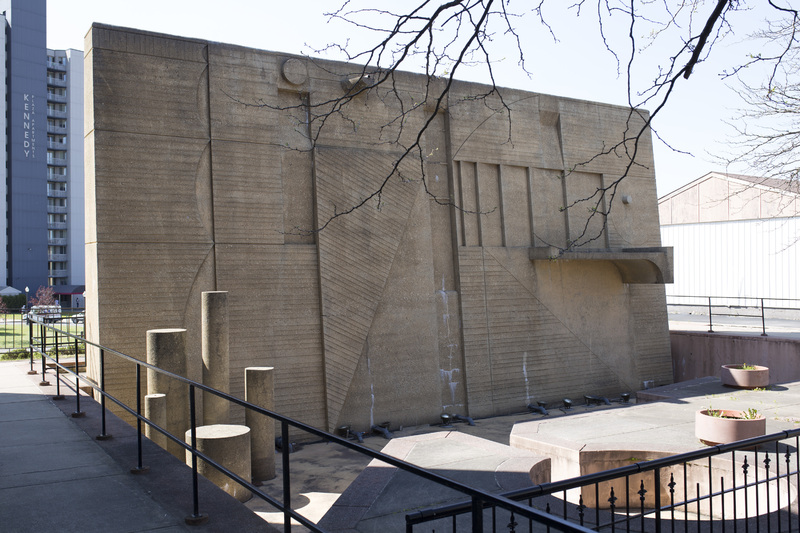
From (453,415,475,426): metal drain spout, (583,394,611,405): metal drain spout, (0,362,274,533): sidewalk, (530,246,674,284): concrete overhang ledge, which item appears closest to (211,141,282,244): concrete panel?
(453,415,475,426): metal drain spout

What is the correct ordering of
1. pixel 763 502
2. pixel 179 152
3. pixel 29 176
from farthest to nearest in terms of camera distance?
pixel 29 176, pixel 179 152, pixel 763 502

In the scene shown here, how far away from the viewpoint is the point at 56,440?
573 centimetres

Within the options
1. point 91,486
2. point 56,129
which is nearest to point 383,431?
point 91,486

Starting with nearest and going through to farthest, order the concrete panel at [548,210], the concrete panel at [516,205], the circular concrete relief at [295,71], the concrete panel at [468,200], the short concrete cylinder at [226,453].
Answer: the short concrete cylinder at [226,453] → the circular concrete relief at [295,71] → the concrete panel at [468,200] → the concrete panel at [516,205] → the concrete panel at [548,210]

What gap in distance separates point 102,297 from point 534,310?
921 cm

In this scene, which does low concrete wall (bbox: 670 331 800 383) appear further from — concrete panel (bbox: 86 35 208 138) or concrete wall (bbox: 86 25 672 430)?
concrete panel (bbox: 86 35 208 138)

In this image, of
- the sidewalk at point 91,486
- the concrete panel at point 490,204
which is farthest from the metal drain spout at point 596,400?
the sidewalk at point 91,486

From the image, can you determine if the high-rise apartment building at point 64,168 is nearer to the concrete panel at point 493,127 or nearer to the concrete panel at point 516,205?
the concrete panel at point 493,127

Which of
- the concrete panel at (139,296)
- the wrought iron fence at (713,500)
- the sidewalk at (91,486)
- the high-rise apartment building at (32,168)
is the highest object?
the high-rise apartment building at (32,168)

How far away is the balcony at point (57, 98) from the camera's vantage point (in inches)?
2146

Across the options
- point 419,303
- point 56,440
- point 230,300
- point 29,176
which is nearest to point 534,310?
point 419,303

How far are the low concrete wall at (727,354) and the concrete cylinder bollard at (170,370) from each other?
13.8 metres

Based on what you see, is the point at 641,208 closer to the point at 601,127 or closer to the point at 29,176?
the point at 601,127

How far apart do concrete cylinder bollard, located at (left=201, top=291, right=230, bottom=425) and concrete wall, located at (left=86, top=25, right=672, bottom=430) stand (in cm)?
140
